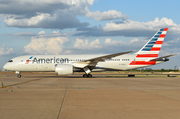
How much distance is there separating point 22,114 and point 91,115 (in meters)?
1.91

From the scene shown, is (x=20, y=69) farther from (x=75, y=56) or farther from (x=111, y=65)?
(x=111, y=65)

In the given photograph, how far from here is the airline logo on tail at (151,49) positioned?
28.1 m

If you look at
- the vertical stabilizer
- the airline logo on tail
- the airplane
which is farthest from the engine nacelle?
the vertical stabilizer

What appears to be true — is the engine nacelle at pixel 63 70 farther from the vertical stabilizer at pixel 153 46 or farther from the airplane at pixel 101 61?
the vertical stabilizer at pixel 153 46

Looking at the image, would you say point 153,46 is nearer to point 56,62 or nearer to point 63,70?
point 63,70

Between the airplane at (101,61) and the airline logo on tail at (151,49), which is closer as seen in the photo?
the airplane at (101,61)

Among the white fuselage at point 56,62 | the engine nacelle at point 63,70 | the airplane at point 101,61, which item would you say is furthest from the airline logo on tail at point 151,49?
the engine nacelle at point 63,70

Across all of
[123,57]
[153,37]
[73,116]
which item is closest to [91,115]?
[73,116]

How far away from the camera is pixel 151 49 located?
28.4m

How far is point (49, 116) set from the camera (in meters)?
5.07

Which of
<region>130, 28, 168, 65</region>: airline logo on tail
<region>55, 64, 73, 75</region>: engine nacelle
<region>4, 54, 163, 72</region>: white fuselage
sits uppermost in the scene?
<region>130, 28, 168, 65</region>: airline logo on tail

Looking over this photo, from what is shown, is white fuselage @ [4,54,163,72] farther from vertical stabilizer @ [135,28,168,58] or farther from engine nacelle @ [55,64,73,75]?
engine nacelle @ [55,64,73,75]

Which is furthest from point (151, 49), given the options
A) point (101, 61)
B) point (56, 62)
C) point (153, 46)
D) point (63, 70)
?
point (56, 62)

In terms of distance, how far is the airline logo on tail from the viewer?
28.1 meters
